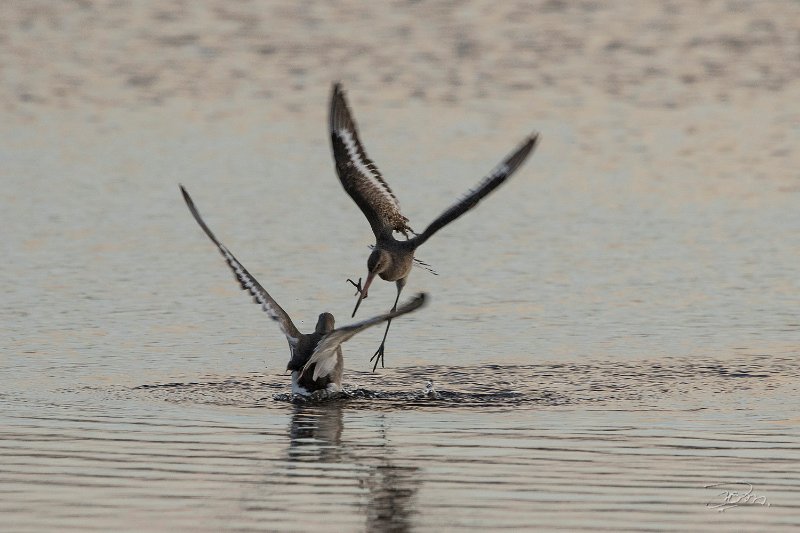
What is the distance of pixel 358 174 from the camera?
11.6 metres

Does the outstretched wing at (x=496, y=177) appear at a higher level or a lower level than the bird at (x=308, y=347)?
higher

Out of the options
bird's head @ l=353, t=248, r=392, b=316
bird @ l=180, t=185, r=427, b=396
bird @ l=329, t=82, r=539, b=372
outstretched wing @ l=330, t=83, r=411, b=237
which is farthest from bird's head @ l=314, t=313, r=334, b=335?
outstretched wing @ l=330, t=83, r=411, b=237

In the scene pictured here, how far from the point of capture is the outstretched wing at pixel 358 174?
11266mm

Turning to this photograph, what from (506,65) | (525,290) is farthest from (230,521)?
(506,65)

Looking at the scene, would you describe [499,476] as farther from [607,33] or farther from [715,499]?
[607,33]

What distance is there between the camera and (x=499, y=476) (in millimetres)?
8398

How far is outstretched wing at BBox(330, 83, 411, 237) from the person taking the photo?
11.3 meters

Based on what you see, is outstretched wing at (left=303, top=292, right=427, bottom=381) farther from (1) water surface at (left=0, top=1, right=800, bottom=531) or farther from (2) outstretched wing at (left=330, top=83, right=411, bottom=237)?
(2) outstretched wing at (left=330, top=83, right=411, bottom=237)

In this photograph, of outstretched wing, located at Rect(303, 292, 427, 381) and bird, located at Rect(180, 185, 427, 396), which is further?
bird, located at Rect(180, 185, 427, 396)

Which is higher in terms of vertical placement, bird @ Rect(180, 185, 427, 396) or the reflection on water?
bird @ Rect(180, 185, 427, 396)

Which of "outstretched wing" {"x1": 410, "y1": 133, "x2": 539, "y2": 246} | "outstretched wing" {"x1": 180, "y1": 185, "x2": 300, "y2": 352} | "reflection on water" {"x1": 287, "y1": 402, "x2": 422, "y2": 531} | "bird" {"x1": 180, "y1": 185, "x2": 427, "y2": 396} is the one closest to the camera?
"reflection on water" {"x1": 287, "y1": 402, "x2": 422, "y2": 531}

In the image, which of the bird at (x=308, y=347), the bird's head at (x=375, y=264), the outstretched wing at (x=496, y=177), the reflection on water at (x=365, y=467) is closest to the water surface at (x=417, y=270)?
the reflection on water at (x=365, y=467)

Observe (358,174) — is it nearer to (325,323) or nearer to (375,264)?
(375,264)

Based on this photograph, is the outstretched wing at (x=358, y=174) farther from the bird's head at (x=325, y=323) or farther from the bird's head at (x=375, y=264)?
the bird's head at (x=325, y=323)
